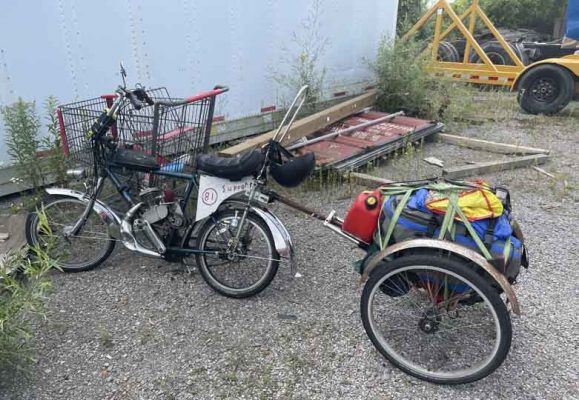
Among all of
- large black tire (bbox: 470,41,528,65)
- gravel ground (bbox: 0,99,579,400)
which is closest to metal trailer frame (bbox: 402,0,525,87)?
large black tire (bbox: 470,41,528,65)

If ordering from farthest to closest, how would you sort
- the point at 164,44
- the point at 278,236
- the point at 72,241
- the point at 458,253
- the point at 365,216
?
the point at 164,44, the point at 72,241, the point at 278,236, the point at 365,216, the point at 458,253

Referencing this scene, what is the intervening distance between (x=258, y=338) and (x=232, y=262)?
1.87ft

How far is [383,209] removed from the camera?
2.47 m

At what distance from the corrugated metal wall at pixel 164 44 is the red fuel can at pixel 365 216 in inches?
120

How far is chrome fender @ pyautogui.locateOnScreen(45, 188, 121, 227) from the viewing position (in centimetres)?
323

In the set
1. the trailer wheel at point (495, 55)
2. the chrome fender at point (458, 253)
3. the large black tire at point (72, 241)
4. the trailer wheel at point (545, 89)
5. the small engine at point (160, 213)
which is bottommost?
the large black tire at point (72, 241)

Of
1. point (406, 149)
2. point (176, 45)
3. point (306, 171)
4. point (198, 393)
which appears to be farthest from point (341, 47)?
point (198, 393)

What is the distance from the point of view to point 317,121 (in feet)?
19.4

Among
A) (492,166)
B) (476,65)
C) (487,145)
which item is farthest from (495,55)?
(492,166)

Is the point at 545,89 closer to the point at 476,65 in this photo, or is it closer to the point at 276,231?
the point at 476,65

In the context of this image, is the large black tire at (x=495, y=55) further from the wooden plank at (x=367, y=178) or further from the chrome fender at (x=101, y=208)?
the chrome fender at (x=101, y=208)

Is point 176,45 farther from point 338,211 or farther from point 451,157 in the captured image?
point 451,157

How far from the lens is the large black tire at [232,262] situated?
9.63ft

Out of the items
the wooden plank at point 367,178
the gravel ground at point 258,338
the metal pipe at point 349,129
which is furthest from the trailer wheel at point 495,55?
the gravel ground at point 258,338
